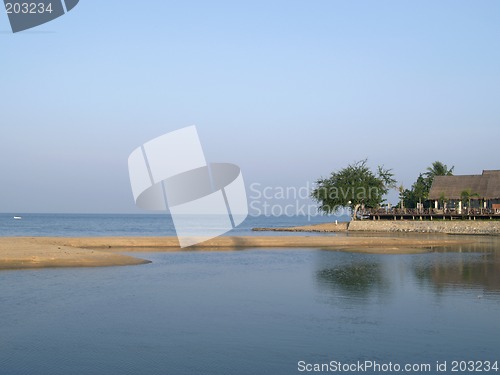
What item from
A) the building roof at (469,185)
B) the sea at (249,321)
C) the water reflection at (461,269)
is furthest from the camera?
the building roof at (469,185)

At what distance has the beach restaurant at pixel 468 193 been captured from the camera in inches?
3054

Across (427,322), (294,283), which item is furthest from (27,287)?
(427,322)

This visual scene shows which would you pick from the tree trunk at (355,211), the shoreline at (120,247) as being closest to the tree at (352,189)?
the tree trunk at (355,211)

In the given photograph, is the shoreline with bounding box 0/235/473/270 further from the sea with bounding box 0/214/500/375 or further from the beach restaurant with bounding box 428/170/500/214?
the beach restaurant with bounding box 428/170/500/214

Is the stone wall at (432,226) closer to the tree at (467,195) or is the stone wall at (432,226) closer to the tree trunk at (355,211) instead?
the tree trunk at (355,211)

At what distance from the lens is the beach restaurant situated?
77562 mm

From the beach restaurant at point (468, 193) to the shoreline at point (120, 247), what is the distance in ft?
78.3

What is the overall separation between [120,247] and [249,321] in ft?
103

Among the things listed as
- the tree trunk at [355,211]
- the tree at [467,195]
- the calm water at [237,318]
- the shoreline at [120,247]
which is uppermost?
the calm water at [237,318]

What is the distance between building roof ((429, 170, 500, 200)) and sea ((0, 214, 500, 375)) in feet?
160

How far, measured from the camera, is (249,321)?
18984 millimetres

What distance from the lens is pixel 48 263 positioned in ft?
107

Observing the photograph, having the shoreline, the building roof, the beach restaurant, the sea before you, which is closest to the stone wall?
the beach restaurant

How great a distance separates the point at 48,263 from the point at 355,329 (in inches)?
796
